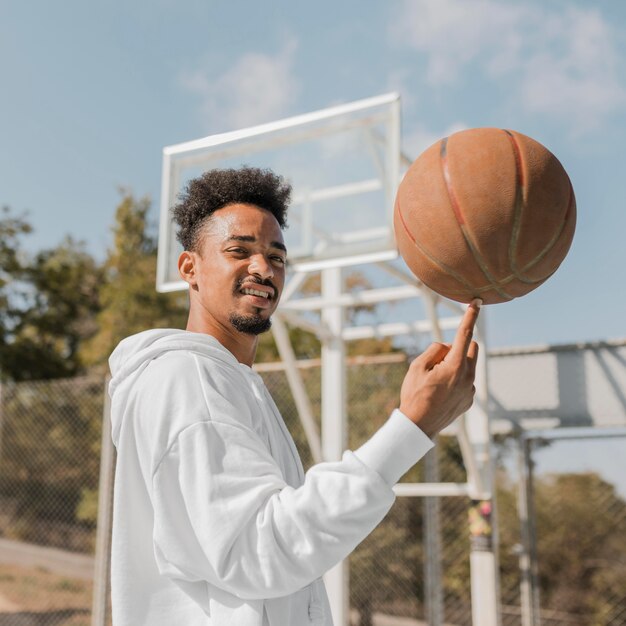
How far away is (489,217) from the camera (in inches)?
63.7

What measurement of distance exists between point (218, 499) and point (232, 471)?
0.15ft

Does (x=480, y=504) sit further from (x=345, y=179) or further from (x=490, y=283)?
(x=490, y=283)

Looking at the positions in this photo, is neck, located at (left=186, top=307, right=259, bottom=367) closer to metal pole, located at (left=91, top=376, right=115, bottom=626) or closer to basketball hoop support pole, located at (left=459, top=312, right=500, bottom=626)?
basketball hoop support pole, located at (left=459, top=312, right=500, bottom=626)

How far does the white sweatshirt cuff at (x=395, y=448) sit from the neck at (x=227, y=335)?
0.48 metres

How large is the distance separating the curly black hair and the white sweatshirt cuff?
68 cm

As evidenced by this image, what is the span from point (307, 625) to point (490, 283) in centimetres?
79

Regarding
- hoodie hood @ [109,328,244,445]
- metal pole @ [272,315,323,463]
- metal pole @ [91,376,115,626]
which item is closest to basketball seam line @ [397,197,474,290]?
hoodie hood @ [109,328,244,445]

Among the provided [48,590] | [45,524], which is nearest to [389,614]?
[48,590]

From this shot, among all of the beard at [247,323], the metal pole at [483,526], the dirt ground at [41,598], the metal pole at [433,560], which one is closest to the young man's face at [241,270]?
the beard at [247,323]

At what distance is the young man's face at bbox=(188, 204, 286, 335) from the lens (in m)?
1.51

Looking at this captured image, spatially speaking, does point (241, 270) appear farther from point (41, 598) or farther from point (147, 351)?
point (41, 598)

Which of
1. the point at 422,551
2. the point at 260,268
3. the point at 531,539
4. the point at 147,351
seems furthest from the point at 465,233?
the point at 422,551

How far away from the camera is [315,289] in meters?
10.0

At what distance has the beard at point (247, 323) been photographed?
1515mm
